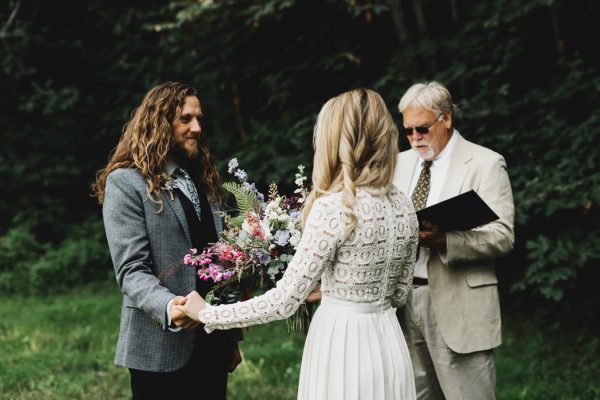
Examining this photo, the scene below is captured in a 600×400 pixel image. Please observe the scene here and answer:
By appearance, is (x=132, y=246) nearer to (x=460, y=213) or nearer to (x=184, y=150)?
(x=184, y=150)

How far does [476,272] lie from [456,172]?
515 millimetres

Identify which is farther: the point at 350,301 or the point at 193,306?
the point at 193,306

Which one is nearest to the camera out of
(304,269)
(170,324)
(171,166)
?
(304,269)

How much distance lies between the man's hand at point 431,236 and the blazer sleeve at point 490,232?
3cm

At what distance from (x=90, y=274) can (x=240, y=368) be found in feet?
19.1

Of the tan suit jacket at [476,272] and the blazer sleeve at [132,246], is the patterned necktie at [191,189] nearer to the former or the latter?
the blazer sleeve at [132,246]

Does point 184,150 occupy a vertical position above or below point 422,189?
above

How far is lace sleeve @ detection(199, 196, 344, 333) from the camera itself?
2.37 meters

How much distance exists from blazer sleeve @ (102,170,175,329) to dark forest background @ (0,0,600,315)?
396 cm

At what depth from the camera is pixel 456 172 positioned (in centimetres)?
344

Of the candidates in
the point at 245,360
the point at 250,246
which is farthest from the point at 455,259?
the point at 245,360

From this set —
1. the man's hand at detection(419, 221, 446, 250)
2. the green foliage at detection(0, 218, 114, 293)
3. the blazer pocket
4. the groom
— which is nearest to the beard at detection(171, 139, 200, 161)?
the groom

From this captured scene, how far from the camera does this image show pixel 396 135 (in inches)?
99.6

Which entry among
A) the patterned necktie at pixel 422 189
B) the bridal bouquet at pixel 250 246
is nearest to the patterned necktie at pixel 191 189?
the bridal bouquet at pixel 250 246
